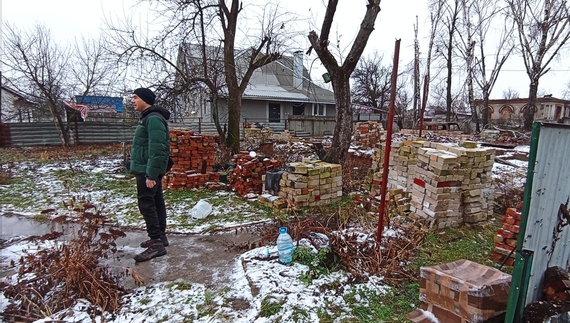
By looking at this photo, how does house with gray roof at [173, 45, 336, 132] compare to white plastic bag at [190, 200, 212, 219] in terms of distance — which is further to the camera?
house with gray roof at [173, 45, 336, 132]

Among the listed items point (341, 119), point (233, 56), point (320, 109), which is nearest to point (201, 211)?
point (341, 119)

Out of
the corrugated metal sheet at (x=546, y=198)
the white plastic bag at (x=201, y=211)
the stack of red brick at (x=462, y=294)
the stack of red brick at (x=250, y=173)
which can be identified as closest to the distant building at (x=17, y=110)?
the stack of red brick at (x=250, y=173)

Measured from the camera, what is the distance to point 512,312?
174 centimetres

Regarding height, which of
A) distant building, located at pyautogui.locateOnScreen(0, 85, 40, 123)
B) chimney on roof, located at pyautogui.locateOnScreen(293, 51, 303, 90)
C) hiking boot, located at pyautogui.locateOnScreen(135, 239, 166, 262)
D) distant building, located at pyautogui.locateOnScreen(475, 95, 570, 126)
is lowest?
hiking boot, located at pyautogui.locateOnScreen(135, 239, 166, 262)

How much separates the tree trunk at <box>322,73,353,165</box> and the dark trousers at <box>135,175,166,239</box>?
4.69 m

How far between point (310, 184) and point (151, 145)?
3063 millimetres

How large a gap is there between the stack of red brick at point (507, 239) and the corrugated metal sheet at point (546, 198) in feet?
6.13

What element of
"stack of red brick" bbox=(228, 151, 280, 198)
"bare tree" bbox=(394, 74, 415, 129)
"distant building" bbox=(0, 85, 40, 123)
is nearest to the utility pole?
"bare tree" bbox=(394, 74, 415, 129)

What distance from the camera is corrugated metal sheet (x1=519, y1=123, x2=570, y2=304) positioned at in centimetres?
169

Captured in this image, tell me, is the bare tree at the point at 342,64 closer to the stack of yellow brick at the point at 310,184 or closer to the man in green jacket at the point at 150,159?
the stack of yellow brick at the point at 310,184

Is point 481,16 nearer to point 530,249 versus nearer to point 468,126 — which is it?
point 468,126

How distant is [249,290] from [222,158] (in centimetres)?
727

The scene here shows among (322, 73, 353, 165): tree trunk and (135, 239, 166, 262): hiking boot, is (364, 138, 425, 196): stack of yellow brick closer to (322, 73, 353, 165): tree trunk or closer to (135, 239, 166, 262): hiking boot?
(322, 73, 353, 165): tree trunk

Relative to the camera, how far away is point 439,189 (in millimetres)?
4395
